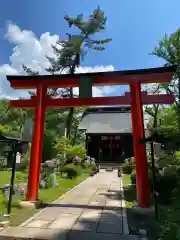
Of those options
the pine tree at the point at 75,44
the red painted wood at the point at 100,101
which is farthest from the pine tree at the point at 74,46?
the red painted wood at the point at 100,101

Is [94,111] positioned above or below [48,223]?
above

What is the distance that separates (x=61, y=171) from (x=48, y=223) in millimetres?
10885

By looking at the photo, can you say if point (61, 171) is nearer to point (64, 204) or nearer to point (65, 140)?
point (65, 140)

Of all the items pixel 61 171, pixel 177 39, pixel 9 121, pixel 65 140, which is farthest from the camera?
Result: pixel 9 121

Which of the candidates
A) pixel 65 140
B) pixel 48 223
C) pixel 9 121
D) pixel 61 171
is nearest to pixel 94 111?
pixel 9 121

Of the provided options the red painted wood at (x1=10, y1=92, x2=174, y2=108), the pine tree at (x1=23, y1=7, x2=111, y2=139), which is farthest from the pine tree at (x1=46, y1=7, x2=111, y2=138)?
the red painted wood at (x1=10, y1=92, x2=174, y2=108)

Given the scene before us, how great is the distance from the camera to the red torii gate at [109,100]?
7889 mm

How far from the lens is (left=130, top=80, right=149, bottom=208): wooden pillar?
754 cm

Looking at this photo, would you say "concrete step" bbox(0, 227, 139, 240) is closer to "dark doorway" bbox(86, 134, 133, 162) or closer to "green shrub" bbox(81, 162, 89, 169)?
"green shrub" bbox(81, 162, 89, 169)

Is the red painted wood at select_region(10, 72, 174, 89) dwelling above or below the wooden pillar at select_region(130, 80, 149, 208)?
above

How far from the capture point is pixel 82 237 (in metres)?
5.27

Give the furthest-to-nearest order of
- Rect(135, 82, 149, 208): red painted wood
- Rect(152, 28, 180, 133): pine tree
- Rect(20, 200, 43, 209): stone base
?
Rect(152, 28, 180, 133): pine tree → Rect(20, 200, 43, 209): stone base → Rect(135, 82, 149, 208): red painted wood

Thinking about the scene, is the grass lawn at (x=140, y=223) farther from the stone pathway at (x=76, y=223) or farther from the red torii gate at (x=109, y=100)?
the red torii gate at (x=109, y=100)

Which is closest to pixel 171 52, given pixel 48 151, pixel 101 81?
pixel 101 81
